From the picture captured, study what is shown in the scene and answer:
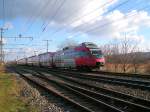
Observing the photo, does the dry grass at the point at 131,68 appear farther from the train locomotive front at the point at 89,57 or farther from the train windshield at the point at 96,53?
the train windshield at the point at 96,53

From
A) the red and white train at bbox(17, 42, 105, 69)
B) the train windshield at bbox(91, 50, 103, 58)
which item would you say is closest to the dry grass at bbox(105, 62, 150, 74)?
the red and white train at bbox(17, 42, 105, 69)

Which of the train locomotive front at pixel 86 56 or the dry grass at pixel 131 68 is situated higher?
the train locomotive front at pixel 86 56

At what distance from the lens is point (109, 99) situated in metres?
13.0

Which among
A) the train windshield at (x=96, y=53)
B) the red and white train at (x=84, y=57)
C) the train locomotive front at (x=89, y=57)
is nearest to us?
the train locomotive front at (x=89, y=57)

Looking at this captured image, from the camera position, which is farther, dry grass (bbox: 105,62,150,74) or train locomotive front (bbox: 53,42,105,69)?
train locomotive front (bbox: 53,42,105,69)

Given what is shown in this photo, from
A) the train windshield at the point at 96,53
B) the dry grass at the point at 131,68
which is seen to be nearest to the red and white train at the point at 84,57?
the train windshield at the point at 96,53

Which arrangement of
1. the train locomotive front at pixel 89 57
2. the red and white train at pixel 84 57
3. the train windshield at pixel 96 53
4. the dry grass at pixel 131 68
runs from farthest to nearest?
the train windshield at pixel 96 53
the red and white train at pixel 84 57
the train locomotive front at pixel 89 57
the dry grass at pixel 131 68

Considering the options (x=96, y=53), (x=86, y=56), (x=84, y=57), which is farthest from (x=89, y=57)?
(x=96, y=53)

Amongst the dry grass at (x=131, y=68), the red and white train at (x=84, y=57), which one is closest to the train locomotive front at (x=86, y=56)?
the red and white train at (x=84, y=57)

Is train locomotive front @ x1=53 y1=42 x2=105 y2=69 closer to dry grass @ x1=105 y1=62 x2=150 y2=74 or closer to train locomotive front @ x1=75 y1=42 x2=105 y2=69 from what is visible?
train locomotive front @ x1=75 y1=42 x2=105 y2=69

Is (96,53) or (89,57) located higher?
(96,53)

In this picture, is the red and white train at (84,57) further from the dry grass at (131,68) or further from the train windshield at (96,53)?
the dry grass at (131,68)

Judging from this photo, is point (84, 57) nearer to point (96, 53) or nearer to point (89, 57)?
point (89, 57)

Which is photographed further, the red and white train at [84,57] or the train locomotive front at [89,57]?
the red and white train at [84,57]
